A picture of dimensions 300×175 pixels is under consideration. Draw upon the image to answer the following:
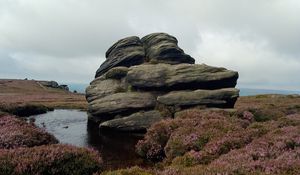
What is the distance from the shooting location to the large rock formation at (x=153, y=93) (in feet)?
156

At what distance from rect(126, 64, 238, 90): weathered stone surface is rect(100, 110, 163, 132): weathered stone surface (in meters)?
7.27

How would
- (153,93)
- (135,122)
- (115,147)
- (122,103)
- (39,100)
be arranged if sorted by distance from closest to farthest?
(115,147) < (135,122) < (122,103) < (153,93) < (39,100)

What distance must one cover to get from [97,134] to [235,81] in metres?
23.3

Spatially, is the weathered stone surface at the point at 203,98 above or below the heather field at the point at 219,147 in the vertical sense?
above

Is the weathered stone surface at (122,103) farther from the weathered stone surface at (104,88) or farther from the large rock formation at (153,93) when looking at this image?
the weathered stone surface at (104,88)

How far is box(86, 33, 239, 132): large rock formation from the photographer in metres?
47.7

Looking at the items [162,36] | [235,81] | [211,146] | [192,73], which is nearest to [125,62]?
[162,36]

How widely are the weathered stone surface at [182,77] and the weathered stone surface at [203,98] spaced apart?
250 centimetres

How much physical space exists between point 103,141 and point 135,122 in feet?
22.9

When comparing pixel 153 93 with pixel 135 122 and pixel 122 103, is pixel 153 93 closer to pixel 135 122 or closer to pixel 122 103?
pixel 122 103

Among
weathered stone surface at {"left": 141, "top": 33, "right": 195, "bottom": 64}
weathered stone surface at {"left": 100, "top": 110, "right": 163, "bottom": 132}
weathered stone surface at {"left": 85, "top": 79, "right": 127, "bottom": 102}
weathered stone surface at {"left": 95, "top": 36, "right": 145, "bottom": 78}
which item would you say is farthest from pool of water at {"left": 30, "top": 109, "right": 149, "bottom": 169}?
weathered stone surface at {"left": 141, "top": 33, "right": 195, "bottom": 64}

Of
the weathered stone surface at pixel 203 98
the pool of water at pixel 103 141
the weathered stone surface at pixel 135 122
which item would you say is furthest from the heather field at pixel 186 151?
the weathered stone surface at pixel 203 98

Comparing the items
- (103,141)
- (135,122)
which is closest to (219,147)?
(103,141)

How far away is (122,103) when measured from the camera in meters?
50.0
